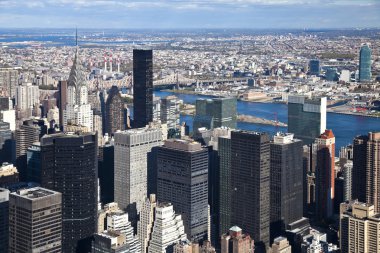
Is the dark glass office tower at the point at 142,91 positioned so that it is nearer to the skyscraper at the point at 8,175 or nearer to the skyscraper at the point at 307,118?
the skyscraper at the point at 307,118

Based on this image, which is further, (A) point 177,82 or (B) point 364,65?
(A) point 177,82

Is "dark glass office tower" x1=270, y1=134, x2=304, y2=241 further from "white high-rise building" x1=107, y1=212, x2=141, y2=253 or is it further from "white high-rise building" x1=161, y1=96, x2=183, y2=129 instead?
"white high-rise building" x1=161, y1=96, x2=183, y2=129

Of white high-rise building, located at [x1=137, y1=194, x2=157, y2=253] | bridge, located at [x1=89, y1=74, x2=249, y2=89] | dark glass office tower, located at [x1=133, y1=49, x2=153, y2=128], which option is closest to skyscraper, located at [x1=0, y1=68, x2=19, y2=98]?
bridge, located at [x1=89, y1=74, x2=249, y2=89]

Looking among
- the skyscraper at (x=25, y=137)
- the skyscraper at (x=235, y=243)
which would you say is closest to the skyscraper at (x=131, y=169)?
the skyscraper at (x=25, y=137)

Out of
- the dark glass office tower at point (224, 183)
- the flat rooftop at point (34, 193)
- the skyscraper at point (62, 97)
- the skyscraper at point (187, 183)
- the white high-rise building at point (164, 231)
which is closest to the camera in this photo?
the flat rooftop at point (34, 193)

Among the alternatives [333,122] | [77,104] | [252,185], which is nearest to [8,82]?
[77,104]

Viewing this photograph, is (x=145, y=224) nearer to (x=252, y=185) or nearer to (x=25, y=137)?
(x=252, y=185)

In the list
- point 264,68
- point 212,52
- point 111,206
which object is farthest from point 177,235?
point 212,52
